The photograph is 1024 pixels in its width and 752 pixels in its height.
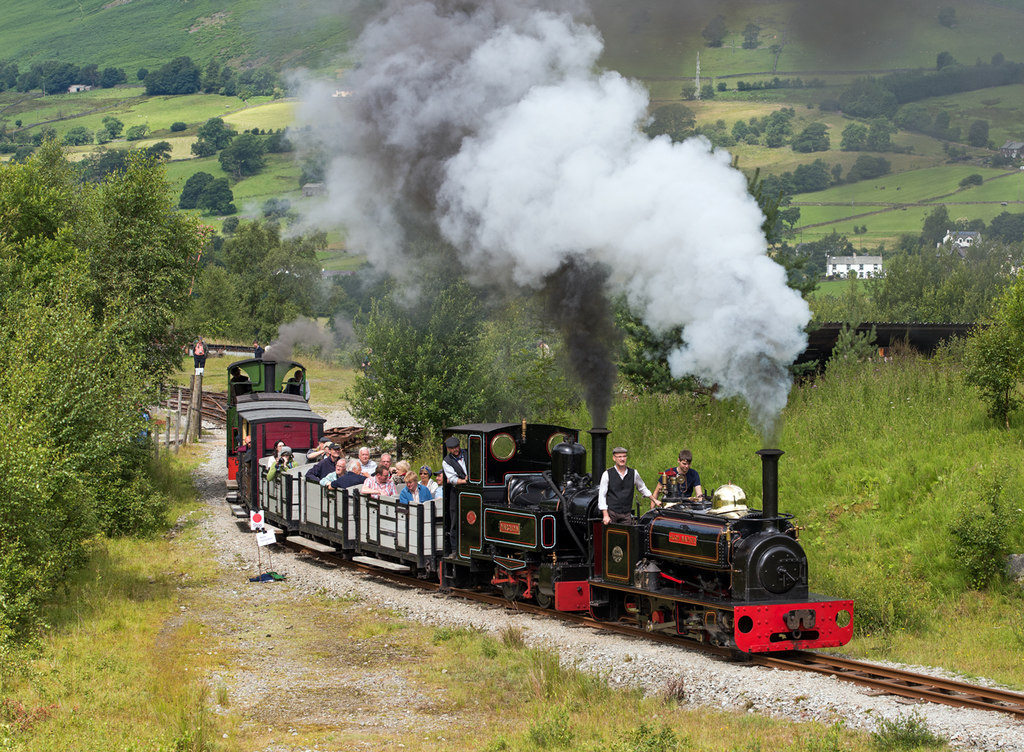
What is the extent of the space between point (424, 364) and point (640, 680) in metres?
18.4

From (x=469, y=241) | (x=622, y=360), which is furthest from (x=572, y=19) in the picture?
(x=622, y=360)

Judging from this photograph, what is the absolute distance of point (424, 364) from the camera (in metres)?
29.0

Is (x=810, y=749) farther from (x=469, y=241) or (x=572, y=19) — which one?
(x=572, y=19)

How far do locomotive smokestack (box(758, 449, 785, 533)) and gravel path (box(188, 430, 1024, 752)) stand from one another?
5.30 ft

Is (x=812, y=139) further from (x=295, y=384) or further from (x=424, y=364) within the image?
(x=295, y=384)

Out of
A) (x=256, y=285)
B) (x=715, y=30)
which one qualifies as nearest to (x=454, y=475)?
(x=715, y=30)

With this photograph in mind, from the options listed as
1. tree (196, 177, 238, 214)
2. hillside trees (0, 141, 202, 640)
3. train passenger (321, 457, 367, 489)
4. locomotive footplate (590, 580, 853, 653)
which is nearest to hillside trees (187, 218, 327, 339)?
tree (196, 177, 238, 214)

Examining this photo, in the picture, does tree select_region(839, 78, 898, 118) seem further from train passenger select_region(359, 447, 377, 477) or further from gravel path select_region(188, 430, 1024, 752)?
gravel path select_region(188, 430, 1024, 752)

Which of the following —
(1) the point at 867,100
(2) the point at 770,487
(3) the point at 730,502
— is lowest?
(3) the point at 730,502

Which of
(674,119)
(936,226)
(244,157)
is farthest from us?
(936,226)

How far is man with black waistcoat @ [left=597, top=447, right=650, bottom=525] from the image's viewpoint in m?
13.2

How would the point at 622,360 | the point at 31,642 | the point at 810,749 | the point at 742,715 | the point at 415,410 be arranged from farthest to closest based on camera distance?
1. the point at 415,410
2. the point at 622,360
3. the point at 31,642
4. the point at 742,715
5. the point at 810,749

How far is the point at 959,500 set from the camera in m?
16.2

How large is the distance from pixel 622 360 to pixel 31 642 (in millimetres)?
13733
